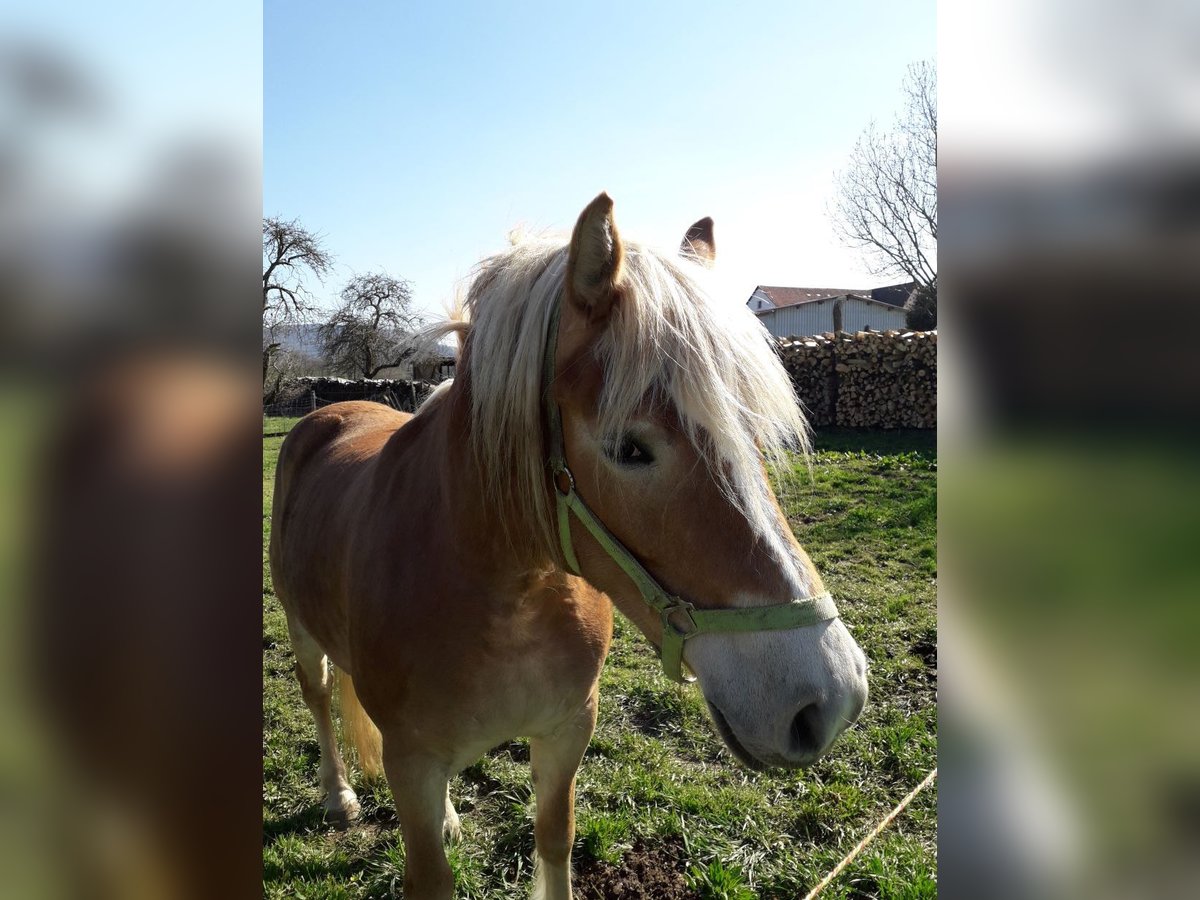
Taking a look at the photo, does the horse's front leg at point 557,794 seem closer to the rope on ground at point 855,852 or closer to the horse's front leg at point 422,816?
the horse's front leg at point 422,816

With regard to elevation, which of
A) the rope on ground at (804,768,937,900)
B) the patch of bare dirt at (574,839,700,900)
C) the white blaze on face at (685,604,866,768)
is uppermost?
the white blaze on face at (685,604,866,768)

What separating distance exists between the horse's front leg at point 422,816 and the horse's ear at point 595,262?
1478 mm

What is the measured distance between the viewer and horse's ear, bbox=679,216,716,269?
222cm

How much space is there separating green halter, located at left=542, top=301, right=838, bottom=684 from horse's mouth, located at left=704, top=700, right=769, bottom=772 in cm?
14

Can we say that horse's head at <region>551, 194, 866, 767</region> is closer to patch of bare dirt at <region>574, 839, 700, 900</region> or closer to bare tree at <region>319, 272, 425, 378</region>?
patch of bare dirt at <region>574, 839, 700, 900</region>

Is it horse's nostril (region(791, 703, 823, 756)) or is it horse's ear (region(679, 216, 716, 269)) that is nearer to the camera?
horse's nostril (region(791, 703, 823, 756))

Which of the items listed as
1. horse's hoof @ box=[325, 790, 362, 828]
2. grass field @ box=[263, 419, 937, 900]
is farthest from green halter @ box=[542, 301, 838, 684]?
horse's hoof @ box=[325, 790, 362, 828]

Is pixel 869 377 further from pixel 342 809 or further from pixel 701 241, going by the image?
pixel 342 809

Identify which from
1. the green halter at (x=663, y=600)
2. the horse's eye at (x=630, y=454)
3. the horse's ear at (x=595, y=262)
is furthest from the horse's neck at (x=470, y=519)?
the horse's ear at (x=595, y=262)

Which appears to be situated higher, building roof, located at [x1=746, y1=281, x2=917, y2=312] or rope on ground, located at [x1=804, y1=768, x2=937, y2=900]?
building roof, located at [x1=746, y1=281, x2=917, y2=312]

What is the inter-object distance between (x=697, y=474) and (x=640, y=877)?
7.16 ft

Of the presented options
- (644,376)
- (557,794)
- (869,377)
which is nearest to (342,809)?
(557,794)

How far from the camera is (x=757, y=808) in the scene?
317 cm
